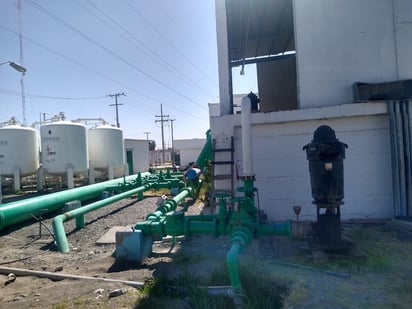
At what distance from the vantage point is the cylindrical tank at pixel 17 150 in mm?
13422

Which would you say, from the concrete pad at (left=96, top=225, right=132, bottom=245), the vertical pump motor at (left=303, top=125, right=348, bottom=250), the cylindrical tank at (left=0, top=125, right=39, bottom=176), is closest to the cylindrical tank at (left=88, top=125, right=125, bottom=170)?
the cylindrical tank at (left=0, top=125, right=39, bottom=176)

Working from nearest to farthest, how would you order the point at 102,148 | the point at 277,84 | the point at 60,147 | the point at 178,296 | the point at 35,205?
the point at 178,296 → the point at 35,205 → the point at 277,84 → the point at 60,147 → the point at 102,148

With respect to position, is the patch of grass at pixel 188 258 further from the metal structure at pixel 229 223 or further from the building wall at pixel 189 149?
the building wall at pixel 189 149

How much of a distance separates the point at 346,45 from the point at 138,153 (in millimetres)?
21311

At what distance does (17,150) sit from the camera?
13.6 meters

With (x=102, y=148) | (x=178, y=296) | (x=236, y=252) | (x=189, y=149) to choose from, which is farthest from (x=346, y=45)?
(x=189, y=149)

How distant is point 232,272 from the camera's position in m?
2.94

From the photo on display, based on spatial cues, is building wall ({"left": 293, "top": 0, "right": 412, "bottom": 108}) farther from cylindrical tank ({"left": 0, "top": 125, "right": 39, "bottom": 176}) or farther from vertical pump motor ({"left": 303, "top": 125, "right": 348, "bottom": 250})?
cylindrical tank ({"left": 0, "top": 125, "right": 39, "bottom": 176})

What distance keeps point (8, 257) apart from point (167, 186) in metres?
5.71

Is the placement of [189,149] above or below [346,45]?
below

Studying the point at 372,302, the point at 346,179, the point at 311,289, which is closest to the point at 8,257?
the point at 311,289

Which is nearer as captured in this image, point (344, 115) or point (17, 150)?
point (344, 115)

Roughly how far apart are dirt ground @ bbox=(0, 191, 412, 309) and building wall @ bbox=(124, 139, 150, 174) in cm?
1834

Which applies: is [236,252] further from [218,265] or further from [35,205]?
[35,205]
